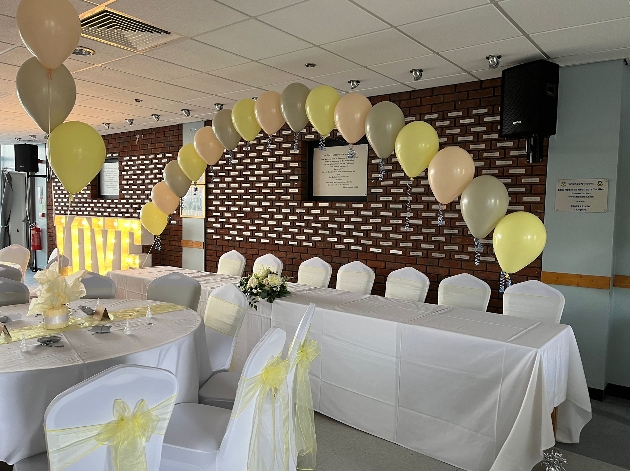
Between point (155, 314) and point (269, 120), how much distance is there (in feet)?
6.19

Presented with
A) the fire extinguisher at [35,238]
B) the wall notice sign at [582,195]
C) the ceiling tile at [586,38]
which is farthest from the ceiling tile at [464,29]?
the fire extinguisher at [35,238]

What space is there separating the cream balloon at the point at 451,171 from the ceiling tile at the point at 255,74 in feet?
6.01

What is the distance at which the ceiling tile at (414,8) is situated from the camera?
282 centimetres

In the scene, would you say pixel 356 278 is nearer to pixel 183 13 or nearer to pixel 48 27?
pixel 183 13

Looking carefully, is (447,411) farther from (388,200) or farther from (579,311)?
(388,200)

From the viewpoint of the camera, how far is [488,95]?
15.2 ft

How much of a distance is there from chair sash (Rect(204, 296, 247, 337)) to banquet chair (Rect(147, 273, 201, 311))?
34.1 inches

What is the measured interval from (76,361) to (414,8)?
2752 millimetres

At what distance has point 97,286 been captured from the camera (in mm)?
4379

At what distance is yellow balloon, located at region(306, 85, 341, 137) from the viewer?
12.5 feet

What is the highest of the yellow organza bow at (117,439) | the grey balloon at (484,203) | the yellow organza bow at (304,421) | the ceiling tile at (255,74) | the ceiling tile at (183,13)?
the ceiling tile at (255,74)

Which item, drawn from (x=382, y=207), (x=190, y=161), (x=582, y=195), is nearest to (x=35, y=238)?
(x=190, y=161)

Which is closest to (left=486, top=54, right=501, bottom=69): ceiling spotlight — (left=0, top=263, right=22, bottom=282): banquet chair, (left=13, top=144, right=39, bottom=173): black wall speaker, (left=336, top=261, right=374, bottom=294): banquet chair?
(left=336, top=261, right=374, bottom=294): banquet chair

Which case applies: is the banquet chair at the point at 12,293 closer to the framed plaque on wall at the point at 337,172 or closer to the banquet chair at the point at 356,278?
the banquet chair at the point at 356,278
